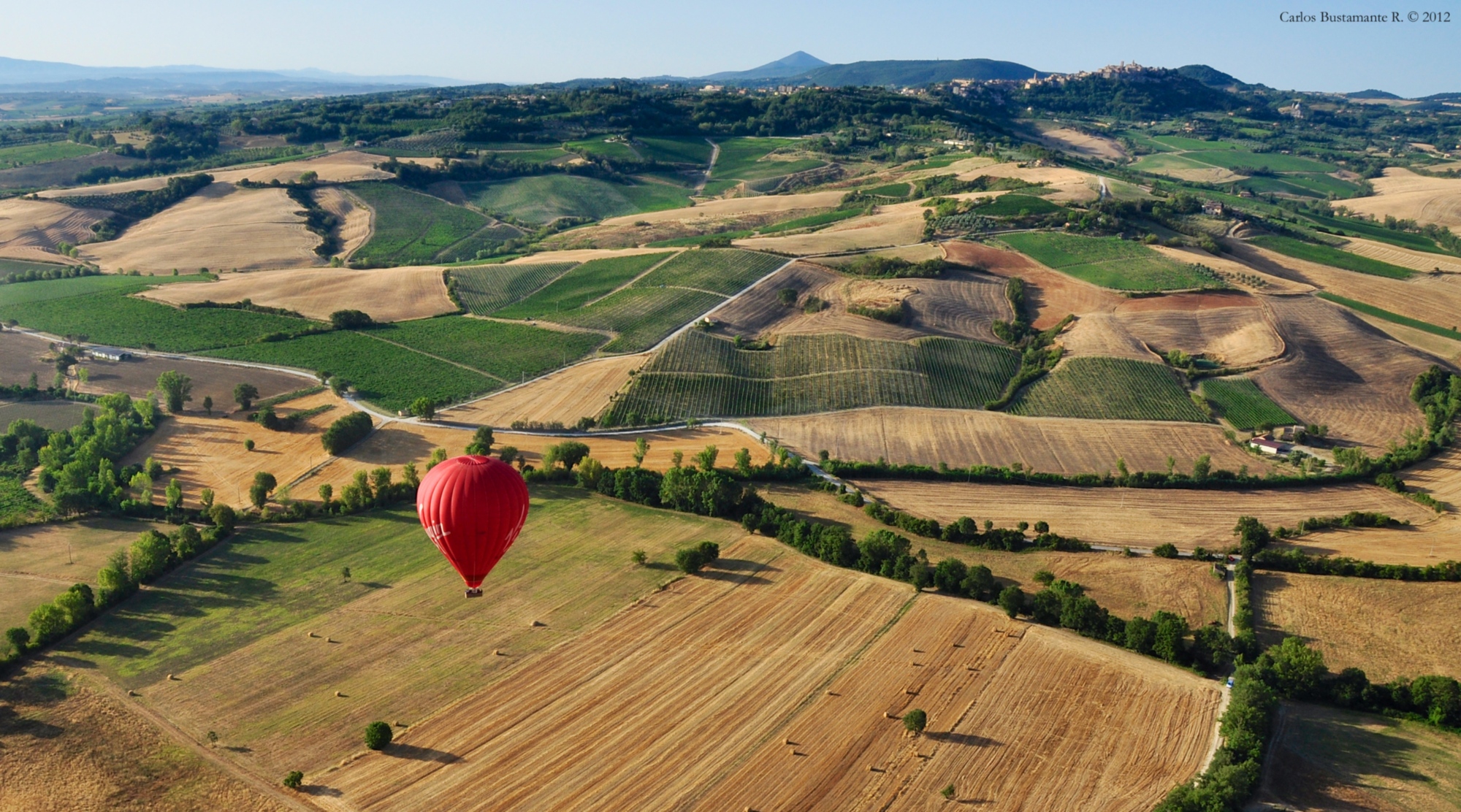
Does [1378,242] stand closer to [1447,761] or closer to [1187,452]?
[1187,452]

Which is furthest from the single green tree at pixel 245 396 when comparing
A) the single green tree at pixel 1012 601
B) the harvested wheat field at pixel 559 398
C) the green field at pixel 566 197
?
the green field at pixel 566 197

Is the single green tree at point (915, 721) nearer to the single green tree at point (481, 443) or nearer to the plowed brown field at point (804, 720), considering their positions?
the plowed brown field at point (804, 720)

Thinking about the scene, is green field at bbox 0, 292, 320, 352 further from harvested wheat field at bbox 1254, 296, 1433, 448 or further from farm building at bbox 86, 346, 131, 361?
harvested wheat field at bbox 1254, 296, 1433, 448

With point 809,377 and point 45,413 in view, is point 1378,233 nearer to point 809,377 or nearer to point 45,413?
point 809,377

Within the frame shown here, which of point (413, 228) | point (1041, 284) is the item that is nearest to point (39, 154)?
point (413, 228)

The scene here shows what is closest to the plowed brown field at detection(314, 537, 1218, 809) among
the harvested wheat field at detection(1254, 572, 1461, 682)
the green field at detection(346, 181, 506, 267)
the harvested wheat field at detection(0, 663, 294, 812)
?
the harvested wheat field at detection(0, 663, 294, 812)
